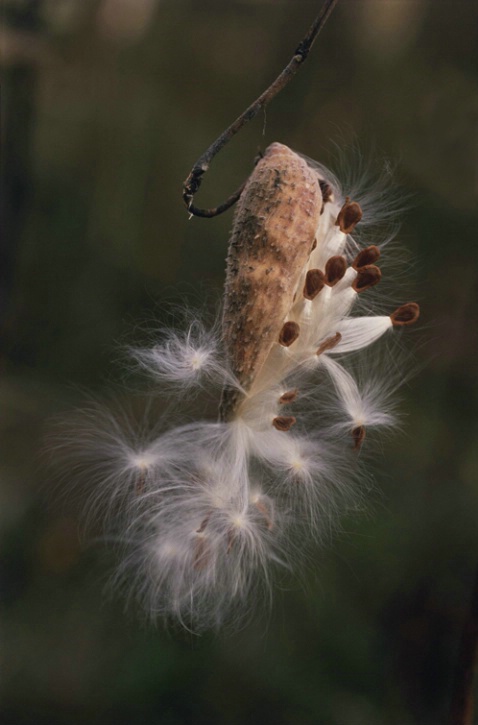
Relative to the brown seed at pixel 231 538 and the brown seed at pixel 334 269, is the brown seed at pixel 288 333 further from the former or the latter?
the brown seed at pixel 231 538

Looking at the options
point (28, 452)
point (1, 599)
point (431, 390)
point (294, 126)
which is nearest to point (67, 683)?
point (1, 599)

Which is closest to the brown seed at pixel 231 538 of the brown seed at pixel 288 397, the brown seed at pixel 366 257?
the brown seed at pixel 288 397

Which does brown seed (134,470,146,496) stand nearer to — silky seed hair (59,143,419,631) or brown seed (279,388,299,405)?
silky seed hair (59,143,419,631)

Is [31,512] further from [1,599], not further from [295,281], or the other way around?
[295,281]

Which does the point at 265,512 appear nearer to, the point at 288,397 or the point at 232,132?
the point at 288,397

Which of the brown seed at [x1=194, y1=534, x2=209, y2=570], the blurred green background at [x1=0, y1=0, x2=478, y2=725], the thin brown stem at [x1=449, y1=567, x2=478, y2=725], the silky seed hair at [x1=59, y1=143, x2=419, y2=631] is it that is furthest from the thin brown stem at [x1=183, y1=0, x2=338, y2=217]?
the thin brown stem at [x1=449, y1=567, x2=478, y2=725]
